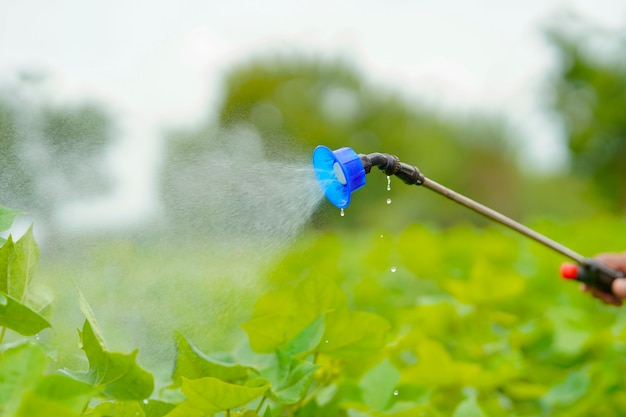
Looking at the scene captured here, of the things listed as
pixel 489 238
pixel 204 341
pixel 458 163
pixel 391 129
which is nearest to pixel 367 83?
pixel 391 129

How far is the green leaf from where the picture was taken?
77 cm

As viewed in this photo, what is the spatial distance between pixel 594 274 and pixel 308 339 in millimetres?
894

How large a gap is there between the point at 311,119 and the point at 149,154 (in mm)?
23827

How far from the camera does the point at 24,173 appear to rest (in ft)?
3.56

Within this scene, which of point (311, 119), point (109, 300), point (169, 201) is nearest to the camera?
point (109, 300)

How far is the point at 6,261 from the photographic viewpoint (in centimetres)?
84

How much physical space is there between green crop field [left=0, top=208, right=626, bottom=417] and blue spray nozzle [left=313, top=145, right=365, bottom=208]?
0.41ft

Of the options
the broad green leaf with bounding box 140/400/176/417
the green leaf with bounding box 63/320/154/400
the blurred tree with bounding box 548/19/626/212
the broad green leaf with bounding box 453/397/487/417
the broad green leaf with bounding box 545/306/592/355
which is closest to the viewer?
the green leaf with bounding box 63/320/154/400

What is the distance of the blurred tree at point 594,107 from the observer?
1675 cm

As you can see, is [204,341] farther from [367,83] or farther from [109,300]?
[367,83]

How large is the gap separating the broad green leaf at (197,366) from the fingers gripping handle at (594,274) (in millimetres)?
979

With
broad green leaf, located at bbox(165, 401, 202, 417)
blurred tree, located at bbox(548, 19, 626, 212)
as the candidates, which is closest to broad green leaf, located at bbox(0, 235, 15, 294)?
broad green leaf, located at bbox(165, 401, 202, 417)

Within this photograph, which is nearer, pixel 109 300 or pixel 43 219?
pixel 43 219

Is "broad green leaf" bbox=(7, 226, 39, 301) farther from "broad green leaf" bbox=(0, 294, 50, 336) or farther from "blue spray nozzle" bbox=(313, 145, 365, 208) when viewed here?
"blue spray nozzle" bbox=(313, 145, 365, 208)
